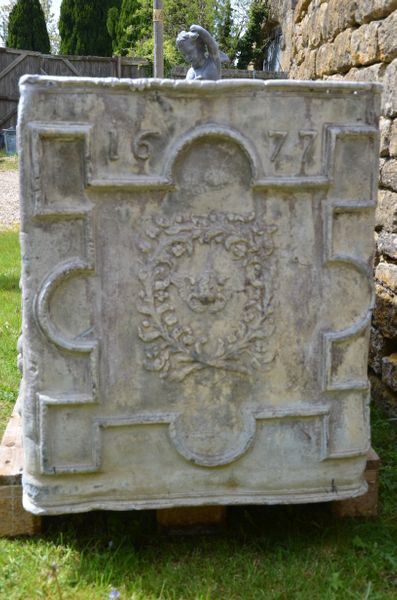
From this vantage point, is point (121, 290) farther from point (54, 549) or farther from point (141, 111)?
point (54, 549)

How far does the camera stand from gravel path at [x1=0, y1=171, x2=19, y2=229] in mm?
8922

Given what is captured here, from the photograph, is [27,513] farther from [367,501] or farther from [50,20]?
[50,20]

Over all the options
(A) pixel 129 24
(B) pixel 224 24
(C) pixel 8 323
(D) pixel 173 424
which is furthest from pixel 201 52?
(A) pixel 129 24

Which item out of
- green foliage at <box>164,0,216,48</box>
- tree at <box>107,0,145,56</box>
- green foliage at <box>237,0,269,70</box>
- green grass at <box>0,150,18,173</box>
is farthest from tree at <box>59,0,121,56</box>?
green foliage at <box>237,0,269,70</box>

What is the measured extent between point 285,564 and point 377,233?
1.78 m

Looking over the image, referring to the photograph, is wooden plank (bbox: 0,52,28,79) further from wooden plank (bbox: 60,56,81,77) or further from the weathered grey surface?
the weathered grey surface

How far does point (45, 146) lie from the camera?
77.2 inches

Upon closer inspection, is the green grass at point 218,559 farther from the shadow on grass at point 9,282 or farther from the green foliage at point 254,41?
the green foliage at point 254,41

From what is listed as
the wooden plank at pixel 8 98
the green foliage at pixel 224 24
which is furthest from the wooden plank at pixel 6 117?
the green foliage at pixel 224 24

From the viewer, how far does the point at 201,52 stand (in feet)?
9.21

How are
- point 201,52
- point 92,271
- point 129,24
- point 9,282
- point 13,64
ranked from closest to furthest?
point 92,271 → point 201,52 → point 9,282 → point 13,64 → point 129,24

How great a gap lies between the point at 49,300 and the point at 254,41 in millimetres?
9635

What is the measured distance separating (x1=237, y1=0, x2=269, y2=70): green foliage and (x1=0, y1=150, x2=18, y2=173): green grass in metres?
4.18

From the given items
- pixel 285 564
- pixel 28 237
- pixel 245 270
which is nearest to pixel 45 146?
pixel 28 237
